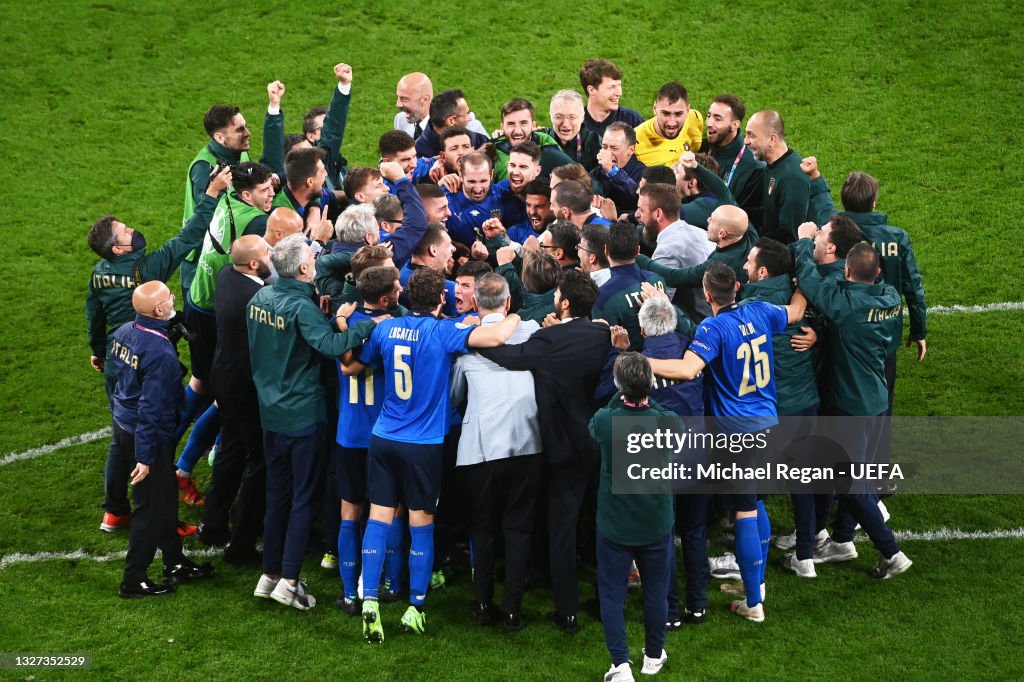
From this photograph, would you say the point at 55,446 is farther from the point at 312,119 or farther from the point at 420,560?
the point at 420,560

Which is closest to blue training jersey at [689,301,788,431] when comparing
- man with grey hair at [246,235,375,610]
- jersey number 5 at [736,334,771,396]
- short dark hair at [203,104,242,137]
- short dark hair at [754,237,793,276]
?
jersey number 5 at [736,334,771,396]

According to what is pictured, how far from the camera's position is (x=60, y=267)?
1149 centimetres

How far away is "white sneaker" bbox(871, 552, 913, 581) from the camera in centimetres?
739

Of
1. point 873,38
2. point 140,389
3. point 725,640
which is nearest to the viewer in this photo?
point 725,640

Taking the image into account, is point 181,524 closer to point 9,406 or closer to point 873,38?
point 9,406

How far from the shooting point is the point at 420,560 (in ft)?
22.4

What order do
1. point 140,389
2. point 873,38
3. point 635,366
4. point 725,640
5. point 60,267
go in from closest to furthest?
point 635,366, point 725,640, point 140,389, point 60,267, point 873,38

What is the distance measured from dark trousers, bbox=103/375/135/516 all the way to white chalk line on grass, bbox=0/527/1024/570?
0.36 m

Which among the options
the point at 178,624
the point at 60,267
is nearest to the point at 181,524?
the point at 178,624

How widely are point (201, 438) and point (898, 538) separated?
4512 millimetres

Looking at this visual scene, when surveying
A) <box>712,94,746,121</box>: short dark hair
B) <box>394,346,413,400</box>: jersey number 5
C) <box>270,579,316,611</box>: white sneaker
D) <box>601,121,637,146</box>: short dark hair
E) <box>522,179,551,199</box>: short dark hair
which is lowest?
<box>270,579,316,611</box>: white sneaker

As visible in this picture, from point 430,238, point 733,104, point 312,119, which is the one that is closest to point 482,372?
point 430,238

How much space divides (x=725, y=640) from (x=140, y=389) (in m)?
3.55

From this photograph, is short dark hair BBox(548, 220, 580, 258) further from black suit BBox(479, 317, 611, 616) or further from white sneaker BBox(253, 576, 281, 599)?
white sneaker BBox(253, 576, 281, 599)
